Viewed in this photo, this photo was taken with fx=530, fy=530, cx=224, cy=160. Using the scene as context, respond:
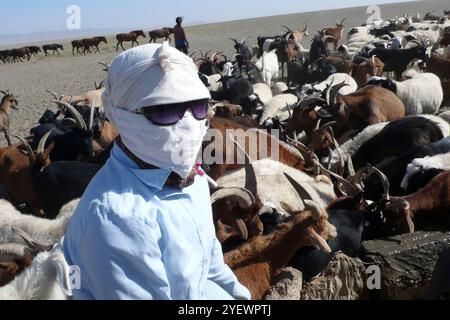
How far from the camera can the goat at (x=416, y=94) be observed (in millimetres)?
9750

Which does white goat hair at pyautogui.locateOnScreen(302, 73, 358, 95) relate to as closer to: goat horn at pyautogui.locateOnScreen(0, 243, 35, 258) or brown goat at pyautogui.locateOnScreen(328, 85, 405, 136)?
brown goat at pyautogui.locateOnScreen(328, 85, 405, 136)

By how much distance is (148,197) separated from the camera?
1.67 metres

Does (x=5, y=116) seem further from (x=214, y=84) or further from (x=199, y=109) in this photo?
(x=199, y=109)

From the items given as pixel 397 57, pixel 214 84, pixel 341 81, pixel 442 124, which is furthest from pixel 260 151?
pixel 397 57

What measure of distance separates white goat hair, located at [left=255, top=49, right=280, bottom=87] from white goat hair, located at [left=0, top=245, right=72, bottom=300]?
43.4 feet

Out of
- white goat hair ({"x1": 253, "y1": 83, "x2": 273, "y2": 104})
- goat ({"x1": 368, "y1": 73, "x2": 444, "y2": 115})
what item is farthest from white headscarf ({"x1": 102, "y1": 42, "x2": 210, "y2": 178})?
white goat hair ({"x1": 253, "y1": 83, "x2": 273, "y2": 104})

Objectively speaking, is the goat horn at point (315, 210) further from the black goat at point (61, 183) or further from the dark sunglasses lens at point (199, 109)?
the black goat at point (61, 183)

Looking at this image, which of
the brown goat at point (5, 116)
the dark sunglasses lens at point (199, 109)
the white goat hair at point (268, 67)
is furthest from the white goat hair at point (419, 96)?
the dark sunglasses lens at point (199, 109)

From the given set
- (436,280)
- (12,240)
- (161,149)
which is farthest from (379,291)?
(12,240)

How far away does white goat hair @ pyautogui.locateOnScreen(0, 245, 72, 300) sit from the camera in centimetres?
157

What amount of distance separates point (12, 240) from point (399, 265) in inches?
133

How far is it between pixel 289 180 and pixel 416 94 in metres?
6.06
